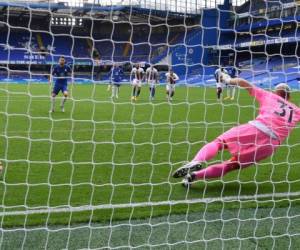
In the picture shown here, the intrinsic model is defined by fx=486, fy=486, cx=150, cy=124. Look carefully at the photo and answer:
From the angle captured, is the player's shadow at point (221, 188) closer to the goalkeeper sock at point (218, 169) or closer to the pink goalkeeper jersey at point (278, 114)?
the goalkeeper sock at point (218, 169)

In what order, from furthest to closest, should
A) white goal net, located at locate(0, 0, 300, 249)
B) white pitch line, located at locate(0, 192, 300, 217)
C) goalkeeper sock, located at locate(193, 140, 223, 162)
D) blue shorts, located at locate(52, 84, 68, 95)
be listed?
1. blue shorts, located at locate(52, 84, 68, 95)
2. goalkeeper sock, located at locate(193, 140, 223, 162)
3. white pitch line, located at locate(0, 192, 300, 217)
4. white goal net, located at locate(0, 0, 300, 249)

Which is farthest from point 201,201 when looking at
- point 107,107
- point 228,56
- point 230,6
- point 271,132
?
point 107,107

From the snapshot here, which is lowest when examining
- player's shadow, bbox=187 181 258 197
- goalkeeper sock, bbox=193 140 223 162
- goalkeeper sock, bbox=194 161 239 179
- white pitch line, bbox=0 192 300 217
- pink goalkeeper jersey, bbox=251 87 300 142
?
player's shadow, bbox=187 181 258 197

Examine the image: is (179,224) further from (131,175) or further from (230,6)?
(230,6)

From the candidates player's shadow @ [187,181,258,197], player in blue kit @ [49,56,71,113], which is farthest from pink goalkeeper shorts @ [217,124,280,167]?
player in blue kit @ [49,56,71,113]

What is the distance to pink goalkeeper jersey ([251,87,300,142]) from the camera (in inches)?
211

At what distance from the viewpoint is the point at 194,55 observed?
7.88 m

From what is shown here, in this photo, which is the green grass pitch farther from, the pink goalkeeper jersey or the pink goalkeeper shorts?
the pink goalkeeper jersey

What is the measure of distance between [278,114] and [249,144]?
1.50 ft

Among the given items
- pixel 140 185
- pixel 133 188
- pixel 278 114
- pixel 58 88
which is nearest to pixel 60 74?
pixel 58 88

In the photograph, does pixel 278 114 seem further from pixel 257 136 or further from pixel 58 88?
pixel 58 88

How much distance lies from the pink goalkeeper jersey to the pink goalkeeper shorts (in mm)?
123

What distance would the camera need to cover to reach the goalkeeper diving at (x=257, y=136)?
5.36 meters

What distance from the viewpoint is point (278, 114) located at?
17.6ft
